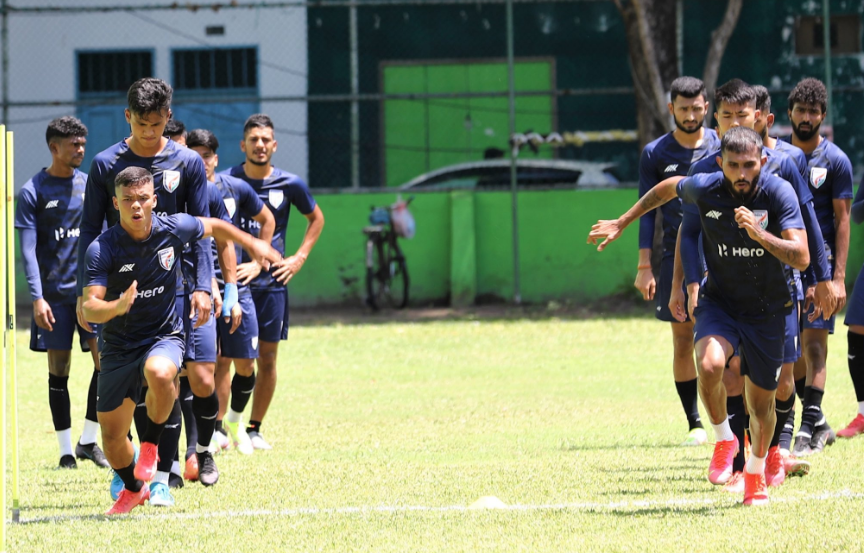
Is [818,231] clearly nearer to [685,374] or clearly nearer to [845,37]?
[685,374]

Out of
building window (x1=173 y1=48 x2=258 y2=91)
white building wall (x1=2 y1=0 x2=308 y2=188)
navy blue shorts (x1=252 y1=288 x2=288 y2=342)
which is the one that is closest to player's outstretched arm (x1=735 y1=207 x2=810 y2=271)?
navy blue shorts (x1=252 y1=288 x2=288 y2=342)

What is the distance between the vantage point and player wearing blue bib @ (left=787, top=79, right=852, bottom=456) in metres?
7.96

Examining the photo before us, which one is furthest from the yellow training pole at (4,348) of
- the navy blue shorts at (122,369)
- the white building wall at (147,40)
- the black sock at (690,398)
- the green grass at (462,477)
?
the white building wall at (147,40)

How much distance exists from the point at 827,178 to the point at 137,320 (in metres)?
4.42

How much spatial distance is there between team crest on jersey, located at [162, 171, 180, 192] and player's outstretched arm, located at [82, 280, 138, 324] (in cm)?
83

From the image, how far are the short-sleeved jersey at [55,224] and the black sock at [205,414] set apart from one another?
Result: 69.8 inches

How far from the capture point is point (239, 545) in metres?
5.74

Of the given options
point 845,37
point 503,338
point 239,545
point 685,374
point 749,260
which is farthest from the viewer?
point 845,37

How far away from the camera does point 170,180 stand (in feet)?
22.6

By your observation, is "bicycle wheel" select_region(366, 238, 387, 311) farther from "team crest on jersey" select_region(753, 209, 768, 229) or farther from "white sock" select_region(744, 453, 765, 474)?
"team crest on jersey" select_region(753, 209, 768, 229)

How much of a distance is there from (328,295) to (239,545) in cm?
1251

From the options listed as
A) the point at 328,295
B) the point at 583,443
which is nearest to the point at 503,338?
the point at 328,295

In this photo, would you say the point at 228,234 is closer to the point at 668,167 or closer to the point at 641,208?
the point at 641,208

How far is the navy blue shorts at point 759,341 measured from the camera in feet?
20.9
